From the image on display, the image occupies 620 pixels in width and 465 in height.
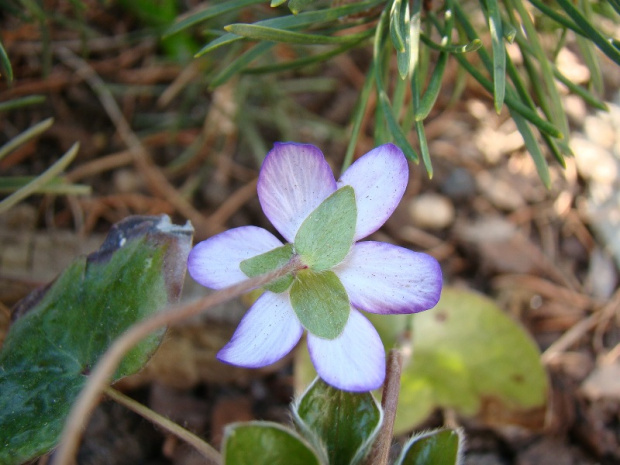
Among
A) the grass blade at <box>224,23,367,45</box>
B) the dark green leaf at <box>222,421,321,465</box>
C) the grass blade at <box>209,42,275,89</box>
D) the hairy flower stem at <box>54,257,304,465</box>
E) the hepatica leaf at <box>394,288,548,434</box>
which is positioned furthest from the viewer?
the hepatica leaf at <box>394,288,548,434</box>

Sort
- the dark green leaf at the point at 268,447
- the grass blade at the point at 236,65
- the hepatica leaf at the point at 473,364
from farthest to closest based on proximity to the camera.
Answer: the hepatica leaf at the point at 473,364
the grass blade at the point at 236,65
the dark green leaf at the point at 268,447

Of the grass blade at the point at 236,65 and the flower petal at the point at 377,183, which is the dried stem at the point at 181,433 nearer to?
the flower petal at the point at 377,183

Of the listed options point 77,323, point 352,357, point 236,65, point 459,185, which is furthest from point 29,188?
point 459,185

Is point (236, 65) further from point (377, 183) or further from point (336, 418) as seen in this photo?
point (336, 418)

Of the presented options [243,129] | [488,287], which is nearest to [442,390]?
[488,287]

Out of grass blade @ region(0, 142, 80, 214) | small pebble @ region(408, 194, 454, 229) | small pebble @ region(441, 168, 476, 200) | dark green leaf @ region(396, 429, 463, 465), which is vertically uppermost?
grass blade @ region(0, 142, 80, 214)

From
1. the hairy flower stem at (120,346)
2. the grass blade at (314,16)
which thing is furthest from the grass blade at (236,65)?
the hairy flower stem at (120,346)

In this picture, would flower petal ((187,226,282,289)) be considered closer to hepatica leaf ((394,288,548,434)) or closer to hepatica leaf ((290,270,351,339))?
hepatica leaf ((290,270,351,339))

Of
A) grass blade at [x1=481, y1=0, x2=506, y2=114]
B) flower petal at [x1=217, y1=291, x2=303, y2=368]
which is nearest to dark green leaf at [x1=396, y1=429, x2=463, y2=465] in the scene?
flower petal at [x1=217, y1=291, x2=303, y2=368]
